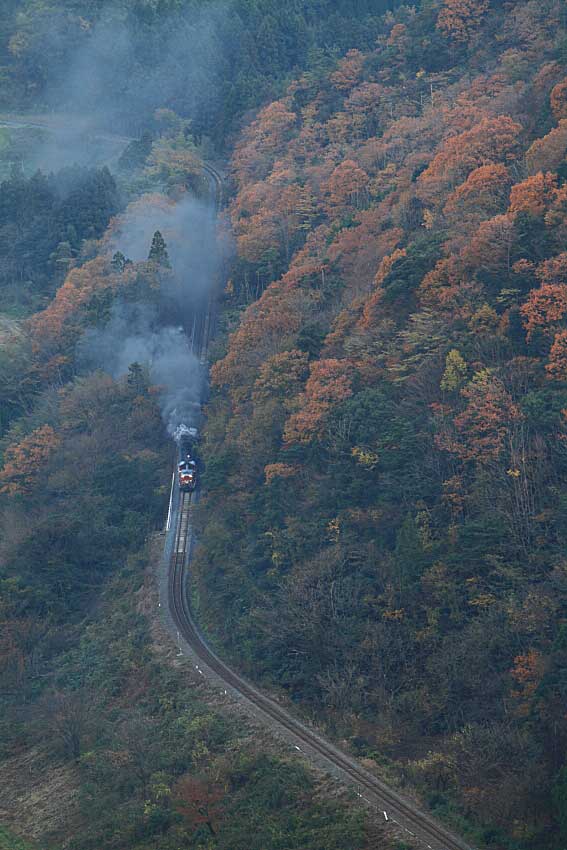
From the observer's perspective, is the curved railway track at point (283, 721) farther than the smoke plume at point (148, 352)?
No

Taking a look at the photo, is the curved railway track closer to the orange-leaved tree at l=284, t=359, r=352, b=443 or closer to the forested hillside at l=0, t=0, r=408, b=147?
the orange-leaved tree at l=284, t=359, r=352, b=443

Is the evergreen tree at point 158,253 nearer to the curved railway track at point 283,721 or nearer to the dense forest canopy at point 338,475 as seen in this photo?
the dense forest canopy at point 338,475

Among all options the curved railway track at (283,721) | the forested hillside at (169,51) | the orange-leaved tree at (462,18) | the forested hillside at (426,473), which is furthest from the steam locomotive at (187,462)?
the forested hillside at (169,51)

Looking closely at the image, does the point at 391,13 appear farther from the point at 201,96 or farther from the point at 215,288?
the point at 215,288

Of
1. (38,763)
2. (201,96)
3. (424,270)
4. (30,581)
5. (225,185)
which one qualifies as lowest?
(38,763)

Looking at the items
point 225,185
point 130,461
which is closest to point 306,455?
point 130,461

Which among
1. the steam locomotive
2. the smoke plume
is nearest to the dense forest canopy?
the smoke plume
